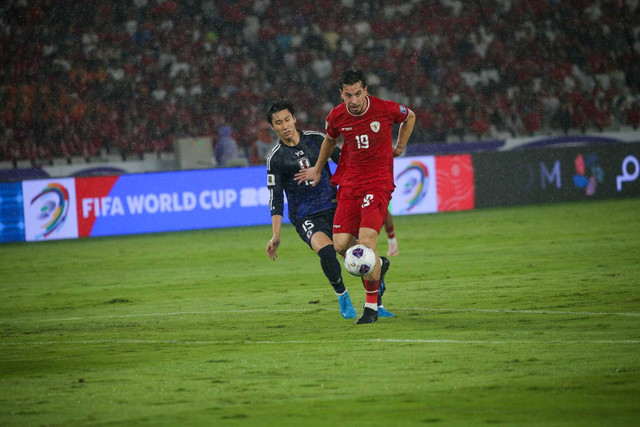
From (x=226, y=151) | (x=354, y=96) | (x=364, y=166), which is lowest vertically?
(x=364, y=166)

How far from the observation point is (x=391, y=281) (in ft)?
40.9

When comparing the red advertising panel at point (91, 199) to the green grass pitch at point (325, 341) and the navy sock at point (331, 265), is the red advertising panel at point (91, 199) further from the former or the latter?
the navy sock at point (331, 265)

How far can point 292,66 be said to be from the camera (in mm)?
28391

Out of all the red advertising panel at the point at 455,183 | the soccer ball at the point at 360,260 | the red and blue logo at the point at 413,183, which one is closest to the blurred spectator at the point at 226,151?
the red and blue logo at the point at 413,183

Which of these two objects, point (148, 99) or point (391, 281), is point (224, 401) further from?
point (148, 99)

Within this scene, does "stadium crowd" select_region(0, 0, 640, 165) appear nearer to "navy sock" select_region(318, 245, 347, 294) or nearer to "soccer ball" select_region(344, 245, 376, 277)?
"navy sock" select_region(318, 245, 347, 294)

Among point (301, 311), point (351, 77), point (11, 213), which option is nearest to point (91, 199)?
point (11, 213)

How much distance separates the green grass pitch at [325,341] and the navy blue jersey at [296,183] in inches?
41.1

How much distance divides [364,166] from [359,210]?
0.40 metres

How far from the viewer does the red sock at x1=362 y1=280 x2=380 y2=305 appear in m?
8.90

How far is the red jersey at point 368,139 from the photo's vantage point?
8991 millimetres

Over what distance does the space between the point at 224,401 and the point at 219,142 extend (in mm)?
18779

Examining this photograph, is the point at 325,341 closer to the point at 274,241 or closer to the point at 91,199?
the point at 274,241

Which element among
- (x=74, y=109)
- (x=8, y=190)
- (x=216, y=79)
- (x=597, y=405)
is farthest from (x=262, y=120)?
(x=597, y=405)
